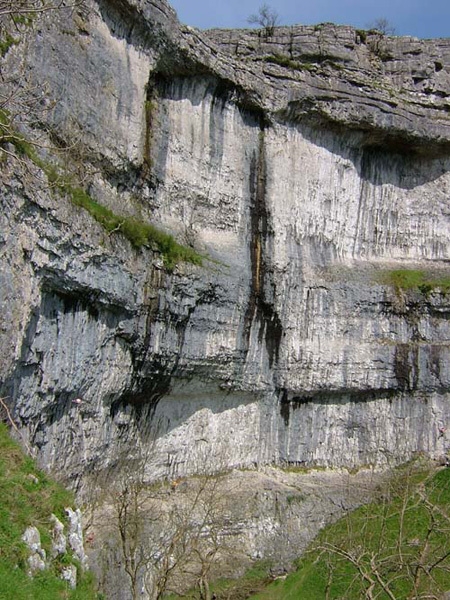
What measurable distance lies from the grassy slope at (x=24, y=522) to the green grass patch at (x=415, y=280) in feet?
48.7

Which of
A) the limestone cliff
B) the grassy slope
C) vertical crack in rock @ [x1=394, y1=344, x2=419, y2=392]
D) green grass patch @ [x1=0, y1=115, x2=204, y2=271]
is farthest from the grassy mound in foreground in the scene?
green grass patch @ [x1=0, y1=115, x2=204, y2=271]

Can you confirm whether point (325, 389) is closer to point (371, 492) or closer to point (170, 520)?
point (371, 492)

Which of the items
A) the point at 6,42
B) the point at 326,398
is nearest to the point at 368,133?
the point at 326,398

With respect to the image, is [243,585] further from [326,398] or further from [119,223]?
[119,223]

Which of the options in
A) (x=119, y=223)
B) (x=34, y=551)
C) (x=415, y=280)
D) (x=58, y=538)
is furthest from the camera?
(x=415, y=280)

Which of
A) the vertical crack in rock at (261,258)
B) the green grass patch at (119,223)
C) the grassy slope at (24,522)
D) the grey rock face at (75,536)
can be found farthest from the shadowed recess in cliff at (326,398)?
the grey rock face at (75,536)

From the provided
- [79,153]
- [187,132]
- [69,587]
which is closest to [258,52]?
[187,132]

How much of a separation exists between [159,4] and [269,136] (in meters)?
5.43

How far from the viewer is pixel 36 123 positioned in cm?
1209

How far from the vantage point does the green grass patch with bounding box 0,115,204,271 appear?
11.2m

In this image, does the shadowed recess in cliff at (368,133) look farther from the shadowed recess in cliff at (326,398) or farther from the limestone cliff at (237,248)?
the shadowed recess in cliff at (326,398)

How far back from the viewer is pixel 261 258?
61.3 ft

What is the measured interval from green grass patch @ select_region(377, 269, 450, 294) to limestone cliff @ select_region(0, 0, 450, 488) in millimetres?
271

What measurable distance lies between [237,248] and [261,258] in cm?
86
